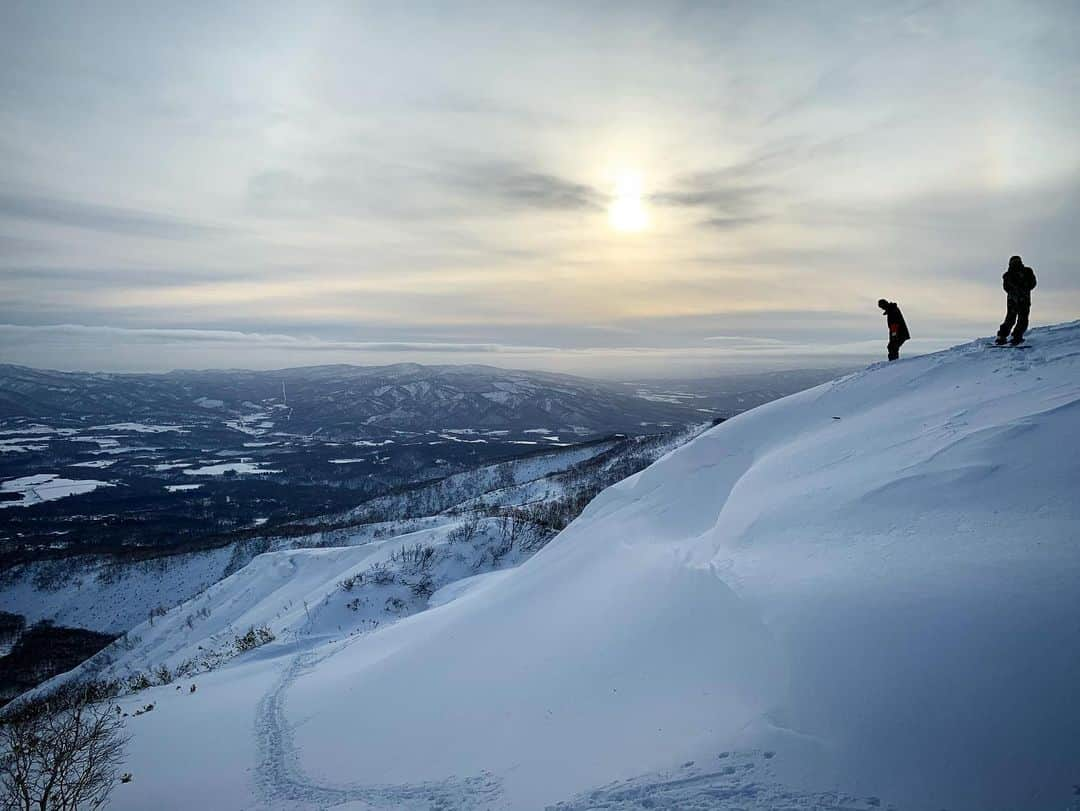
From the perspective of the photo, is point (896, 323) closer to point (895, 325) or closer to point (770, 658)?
point (895, 325)

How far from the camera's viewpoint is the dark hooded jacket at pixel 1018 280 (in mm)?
12117

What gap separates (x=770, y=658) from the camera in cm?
590

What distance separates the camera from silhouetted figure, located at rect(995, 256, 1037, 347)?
39.9 ft

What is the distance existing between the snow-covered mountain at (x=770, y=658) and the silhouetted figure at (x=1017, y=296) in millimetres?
713

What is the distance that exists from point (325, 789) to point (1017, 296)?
767 inches

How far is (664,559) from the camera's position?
34.8 ft

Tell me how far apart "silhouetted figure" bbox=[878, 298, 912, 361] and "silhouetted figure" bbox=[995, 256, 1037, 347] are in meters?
2.55

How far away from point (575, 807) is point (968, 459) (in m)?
7.53

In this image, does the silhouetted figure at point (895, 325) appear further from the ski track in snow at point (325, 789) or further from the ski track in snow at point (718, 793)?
the ski track in snow at point (325, 789)

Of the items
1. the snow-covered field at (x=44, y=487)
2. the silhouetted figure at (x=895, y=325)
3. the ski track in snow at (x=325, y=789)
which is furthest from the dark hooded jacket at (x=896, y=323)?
the snow-covered field at (x=44, y=487)

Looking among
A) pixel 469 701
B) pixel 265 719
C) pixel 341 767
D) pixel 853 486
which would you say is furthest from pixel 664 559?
pixel 265 719

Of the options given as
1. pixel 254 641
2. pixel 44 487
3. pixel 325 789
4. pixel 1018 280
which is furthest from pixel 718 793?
pixel 44 487

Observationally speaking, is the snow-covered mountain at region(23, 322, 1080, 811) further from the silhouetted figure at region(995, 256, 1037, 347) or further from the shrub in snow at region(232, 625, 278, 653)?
the shrub in snow at region(232, 625, 278, 653)

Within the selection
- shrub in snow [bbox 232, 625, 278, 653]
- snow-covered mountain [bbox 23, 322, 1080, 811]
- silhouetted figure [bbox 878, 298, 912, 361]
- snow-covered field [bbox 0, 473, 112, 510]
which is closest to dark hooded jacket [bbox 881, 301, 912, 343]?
silhouetted figure [bbox 878, 298, 912, 361]
